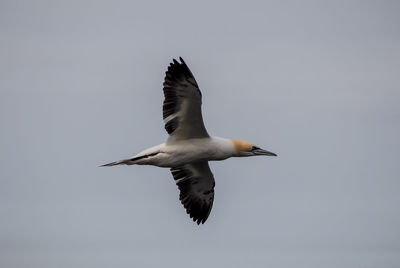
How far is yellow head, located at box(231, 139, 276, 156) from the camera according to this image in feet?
76.8

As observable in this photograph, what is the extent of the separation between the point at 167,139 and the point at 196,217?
3.11 metres

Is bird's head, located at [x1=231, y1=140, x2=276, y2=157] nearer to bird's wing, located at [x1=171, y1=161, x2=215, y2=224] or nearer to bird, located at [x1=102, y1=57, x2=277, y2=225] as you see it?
bird, located at [x1=102, y1=57, x2=277, y2=225]

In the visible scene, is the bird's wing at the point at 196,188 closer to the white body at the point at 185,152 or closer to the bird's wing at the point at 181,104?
the white body at the point at 185,152

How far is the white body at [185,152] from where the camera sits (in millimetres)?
22578

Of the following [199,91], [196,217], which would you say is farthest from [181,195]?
[199,91]

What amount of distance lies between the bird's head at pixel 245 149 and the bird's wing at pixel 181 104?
3.20ft

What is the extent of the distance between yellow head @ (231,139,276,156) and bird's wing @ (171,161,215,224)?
1.50m

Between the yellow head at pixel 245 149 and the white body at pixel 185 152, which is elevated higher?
the yellow head at pixel 245 149

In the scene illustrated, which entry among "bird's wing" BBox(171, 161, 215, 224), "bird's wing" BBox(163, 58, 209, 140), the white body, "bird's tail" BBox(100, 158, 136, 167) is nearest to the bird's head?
→ the white body

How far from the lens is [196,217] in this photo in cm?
2516

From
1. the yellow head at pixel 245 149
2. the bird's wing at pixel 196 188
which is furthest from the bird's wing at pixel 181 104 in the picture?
the bird's wing at pixel 196 188

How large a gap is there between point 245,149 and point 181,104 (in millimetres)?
2345

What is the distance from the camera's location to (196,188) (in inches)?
984

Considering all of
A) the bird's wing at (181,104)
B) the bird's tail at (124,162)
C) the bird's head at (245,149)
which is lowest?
the bird's tail at (124,162)
